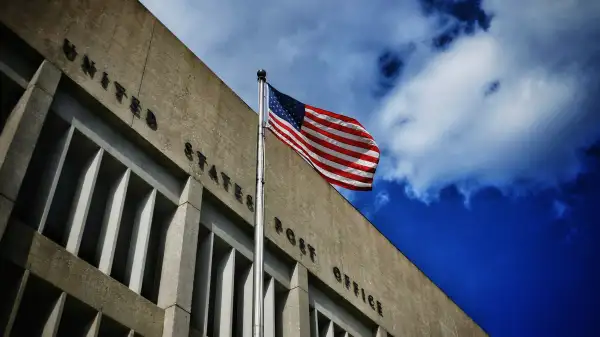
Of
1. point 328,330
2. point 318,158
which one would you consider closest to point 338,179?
point 318,158

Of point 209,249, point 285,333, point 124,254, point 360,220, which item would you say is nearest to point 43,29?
point 124,254

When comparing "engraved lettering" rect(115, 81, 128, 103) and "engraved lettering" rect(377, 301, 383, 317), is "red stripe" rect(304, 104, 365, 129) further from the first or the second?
"engraved lettering" rect(377, 301, 383, 317)

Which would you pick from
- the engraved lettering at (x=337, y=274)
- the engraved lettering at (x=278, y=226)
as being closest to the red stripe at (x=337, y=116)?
the engraved lettering at (x=278, y=226)

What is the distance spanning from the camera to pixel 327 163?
16500 mm

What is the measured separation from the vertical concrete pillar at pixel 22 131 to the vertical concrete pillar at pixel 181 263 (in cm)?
390

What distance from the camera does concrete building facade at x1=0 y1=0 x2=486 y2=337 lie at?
12.1 meters

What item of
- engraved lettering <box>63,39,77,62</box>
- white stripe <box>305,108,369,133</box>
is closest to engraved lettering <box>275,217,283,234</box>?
white stripe <box>305,108,369,133</box>

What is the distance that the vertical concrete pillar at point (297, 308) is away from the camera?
668 inches

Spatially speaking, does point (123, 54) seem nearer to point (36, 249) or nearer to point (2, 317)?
point (36, 249)

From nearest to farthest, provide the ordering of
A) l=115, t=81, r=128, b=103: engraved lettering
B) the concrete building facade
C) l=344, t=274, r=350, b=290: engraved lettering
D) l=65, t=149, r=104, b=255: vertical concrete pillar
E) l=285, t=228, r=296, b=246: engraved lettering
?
the concrete building facade → l=65, t=149, r=104, b=255: vertical concrete pillar → l=115, t=81, r=128, b=103: engraved lettering → l=285, t=228, r=296, b=246: engraved lettering → l=344, t=274, r=350, b=290: engraved lettering

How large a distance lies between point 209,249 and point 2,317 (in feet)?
19.1

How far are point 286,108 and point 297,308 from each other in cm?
540

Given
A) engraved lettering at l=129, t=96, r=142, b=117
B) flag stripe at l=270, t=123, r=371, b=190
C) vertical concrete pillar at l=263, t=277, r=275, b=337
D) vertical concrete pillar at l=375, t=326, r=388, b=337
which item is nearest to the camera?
engraved lettering at l=129, t=96, r=142, b=117

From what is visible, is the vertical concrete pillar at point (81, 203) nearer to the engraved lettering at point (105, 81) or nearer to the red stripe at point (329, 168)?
the engraved lettering at point (105, 81)
